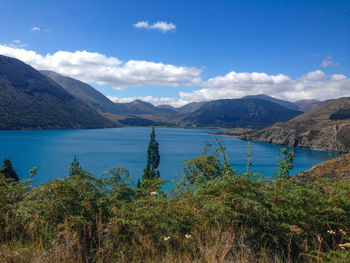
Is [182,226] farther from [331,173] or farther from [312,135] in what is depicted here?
[312,135]

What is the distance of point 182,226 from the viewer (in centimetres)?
381

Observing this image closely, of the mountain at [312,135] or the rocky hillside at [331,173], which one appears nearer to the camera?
the rocky hillside at [331,173]

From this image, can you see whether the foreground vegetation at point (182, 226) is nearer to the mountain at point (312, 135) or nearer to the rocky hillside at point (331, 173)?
the rocky hillside at point (331, 173)

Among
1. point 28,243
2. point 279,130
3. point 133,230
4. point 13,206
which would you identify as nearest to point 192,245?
point 133,230

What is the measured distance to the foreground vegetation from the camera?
3.36 metres

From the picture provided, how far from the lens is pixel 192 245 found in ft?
11.6

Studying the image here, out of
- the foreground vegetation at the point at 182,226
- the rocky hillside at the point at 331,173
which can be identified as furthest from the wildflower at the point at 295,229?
the rocky hillside at the point at 331,173

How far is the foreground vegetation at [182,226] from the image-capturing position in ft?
11.0

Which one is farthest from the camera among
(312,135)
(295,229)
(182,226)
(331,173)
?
(312,135)

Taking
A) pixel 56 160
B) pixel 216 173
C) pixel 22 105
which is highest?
pixel 22 105

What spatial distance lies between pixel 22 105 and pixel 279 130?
182861mm

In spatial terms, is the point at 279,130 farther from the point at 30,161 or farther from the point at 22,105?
the point at 22,105

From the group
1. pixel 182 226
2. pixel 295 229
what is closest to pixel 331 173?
pixel 295 229

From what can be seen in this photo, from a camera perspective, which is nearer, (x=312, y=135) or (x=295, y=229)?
(x=295, y=229)
